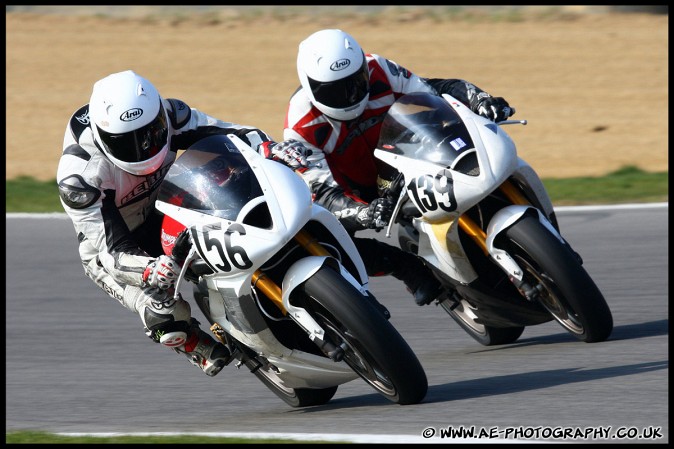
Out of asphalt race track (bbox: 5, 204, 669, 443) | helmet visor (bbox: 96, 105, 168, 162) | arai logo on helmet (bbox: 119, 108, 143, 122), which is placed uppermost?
arai logo on helmet (bbox: 119, 108, 143, 122)

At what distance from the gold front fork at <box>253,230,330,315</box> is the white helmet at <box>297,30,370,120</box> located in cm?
133

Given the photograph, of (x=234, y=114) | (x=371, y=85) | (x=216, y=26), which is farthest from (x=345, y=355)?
(x=216, y=26)

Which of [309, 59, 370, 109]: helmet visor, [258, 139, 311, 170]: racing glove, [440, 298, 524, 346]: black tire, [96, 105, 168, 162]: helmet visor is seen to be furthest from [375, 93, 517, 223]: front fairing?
[96, 105, 168, 162]: helmet visor

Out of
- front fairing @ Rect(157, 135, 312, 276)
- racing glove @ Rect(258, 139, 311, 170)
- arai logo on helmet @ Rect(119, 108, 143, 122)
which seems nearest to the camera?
front fairing @ Rect(157, 135, 312, 276)

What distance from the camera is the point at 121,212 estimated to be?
662 centimetres

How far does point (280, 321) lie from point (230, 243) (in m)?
0.55

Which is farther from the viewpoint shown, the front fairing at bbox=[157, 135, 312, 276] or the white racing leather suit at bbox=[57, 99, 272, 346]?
the white racing leather suit at bbox=[57, 99, 272, 346]

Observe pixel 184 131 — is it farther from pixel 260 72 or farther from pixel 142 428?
pixel 260 72

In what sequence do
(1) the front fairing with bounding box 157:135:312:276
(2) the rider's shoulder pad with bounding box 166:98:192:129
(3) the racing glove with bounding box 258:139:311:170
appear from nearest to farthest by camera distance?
1. (1) the front fairing with bounding box 157:135:312:276
2. (3) the racing glove with bounding box 258:139:311:170
3. (2) the rider's shoulder pad with bounding box 166:98:192:129

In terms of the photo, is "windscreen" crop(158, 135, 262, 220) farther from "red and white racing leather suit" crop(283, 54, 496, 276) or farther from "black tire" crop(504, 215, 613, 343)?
"black tire" crop(504, 215, 613, 343)

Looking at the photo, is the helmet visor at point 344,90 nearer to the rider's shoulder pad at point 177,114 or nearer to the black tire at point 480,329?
the rider's shoulder pad at point 177,114

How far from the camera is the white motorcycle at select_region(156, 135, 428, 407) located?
17.8ft

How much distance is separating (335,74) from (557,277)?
1.61m

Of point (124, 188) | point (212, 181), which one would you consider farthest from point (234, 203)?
point (124, 188)
